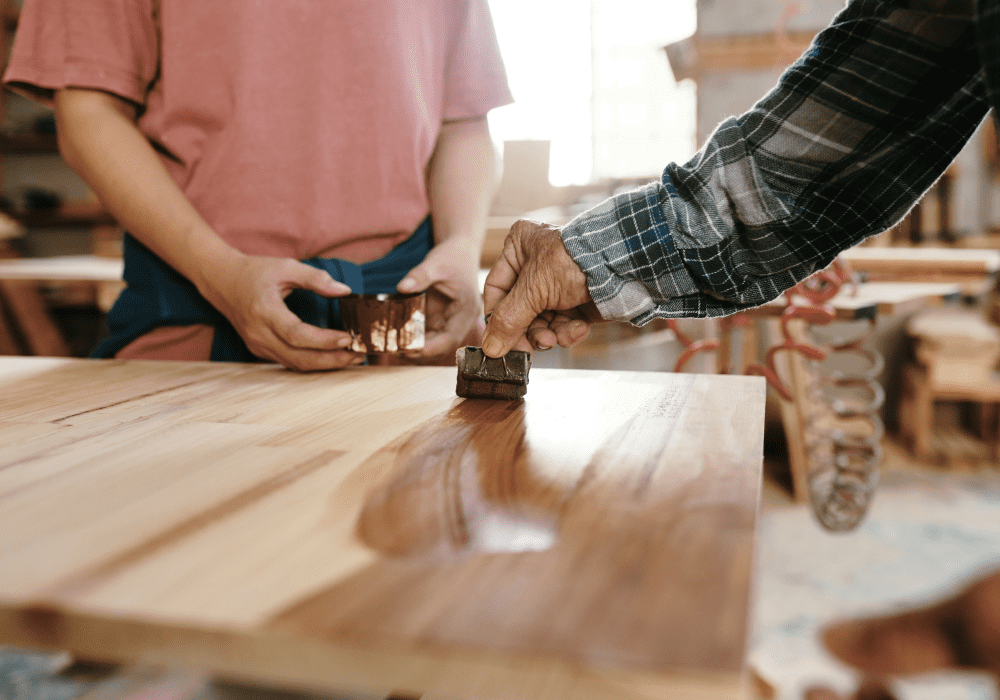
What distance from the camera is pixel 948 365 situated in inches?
120

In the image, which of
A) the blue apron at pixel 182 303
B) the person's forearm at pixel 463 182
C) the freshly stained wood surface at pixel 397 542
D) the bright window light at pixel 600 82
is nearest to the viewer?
the freshly stained wood surface at pixel 397 542

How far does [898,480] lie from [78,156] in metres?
3.05

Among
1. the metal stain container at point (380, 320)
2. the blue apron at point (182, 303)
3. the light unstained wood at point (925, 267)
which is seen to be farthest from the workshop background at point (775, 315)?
the metal stain container at point (380, 320)

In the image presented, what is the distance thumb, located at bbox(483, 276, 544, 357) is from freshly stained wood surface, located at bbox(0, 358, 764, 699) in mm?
102

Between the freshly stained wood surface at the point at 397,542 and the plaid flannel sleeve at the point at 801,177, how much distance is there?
0.56ft

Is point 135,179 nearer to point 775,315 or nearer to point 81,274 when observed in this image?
point 775,315

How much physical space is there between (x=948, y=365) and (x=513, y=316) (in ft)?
9.71

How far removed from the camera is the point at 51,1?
88 cm

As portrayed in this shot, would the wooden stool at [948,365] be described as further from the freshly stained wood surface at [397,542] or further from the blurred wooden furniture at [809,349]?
the freshly stained wood surface at [397,542]

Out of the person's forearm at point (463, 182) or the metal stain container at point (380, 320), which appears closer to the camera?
the metal stain container at point (380, 320)

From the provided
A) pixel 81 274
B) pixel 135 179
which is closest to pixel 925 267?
pixel 135 179

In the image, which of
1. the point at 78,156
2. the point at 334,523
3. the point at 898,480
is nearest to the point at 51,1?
the point at 78,156

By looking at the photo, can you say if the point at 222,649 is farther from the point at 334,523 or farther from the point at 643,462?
the point at 643,462

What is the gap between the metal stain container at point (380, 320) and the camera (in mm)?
806
